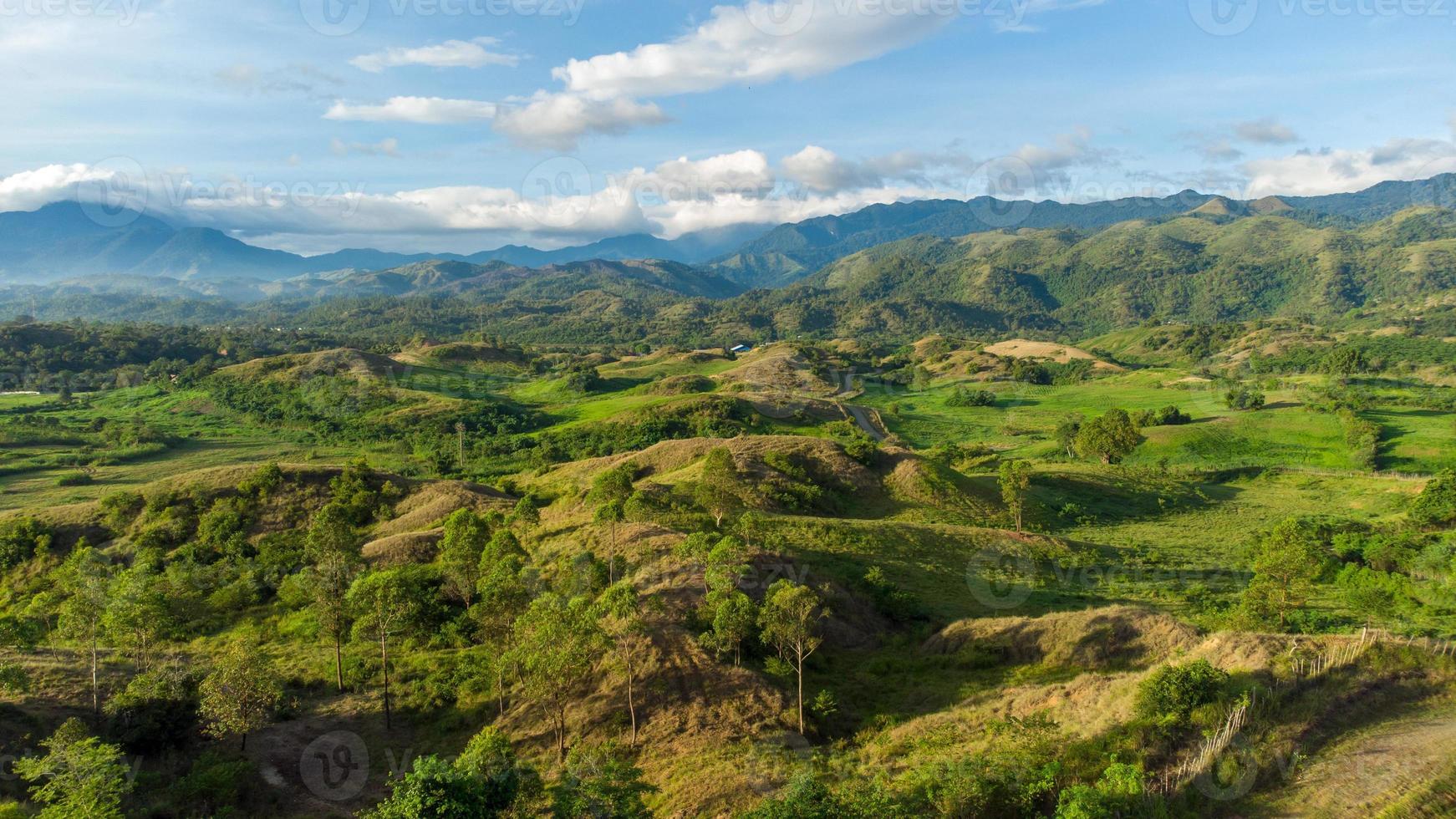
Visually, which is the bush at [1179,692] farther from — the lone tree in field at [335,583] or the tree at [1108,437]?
the tree at [1108,437]

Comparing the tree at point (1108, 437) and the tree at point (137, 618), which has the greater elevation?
the tree at point (137, 618)

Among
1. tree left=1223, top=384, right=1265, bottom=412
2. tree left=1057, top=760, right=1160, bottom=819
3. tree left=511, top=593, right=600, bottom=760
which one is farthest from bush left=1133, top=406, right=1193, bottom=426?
tree left=511, top=593, right=600, bottom=760

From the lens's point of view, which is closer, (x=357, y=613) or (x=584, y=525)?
(x=357, y=613)

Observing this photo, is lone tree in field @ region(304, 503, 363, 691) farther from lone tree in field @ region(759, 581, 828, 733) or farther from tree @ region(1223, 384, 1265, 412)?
tree @ region(1223, 384, 1265, 412)

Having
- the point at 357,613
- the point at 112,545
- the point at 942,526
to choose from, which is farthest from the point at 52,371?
the point at 942,526

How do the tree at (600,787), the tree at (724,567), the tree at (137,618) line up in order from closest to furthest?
the tree at (600,787), the tree at (137,618), the tree at (724,567)

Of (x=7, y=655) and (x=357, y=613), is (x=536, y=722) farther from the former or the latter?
(x=7, y=655)

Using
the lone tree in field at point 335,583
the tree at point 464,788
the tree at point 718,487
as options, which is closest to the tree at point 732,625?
the tree at point 464,788
